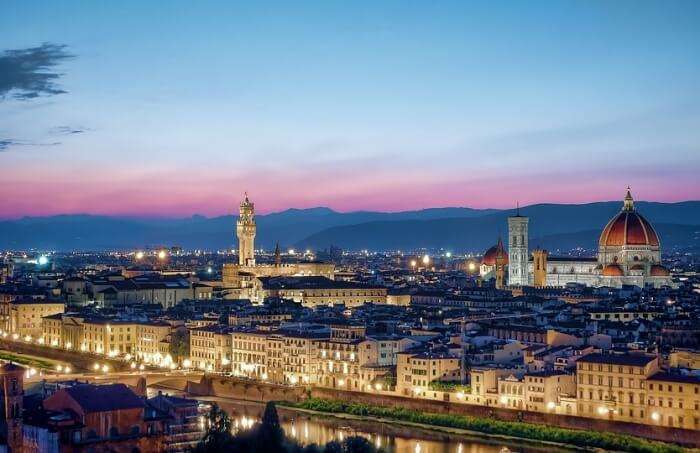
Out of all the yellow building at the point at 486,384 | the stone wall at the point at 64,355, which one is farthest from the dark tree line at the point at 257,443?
the stone wall at the point at 64,355

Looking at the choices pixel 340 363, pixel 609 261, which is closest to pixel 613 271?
pixel 609 261

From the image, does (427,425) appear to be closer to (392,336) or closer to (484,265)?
(392,336)

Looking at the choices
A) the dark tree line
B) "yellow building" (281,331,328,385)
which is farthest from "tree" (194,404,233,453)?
"yellow building" (281,331,328,385)

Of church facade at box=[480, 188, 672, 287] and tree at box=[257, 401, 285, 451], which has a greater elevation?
church facade at box=[480, 188, 672, 287]

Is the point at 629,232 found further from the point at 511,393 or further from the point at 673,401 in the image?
the point at 673,401

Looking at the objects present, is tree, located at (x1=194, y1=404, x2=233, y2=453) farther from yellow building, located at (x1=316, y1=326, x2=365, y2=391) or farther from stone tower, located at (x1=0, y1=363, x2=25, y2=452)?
yellow building, located at (x1=316, y1=326, x2=365, y2=391)
